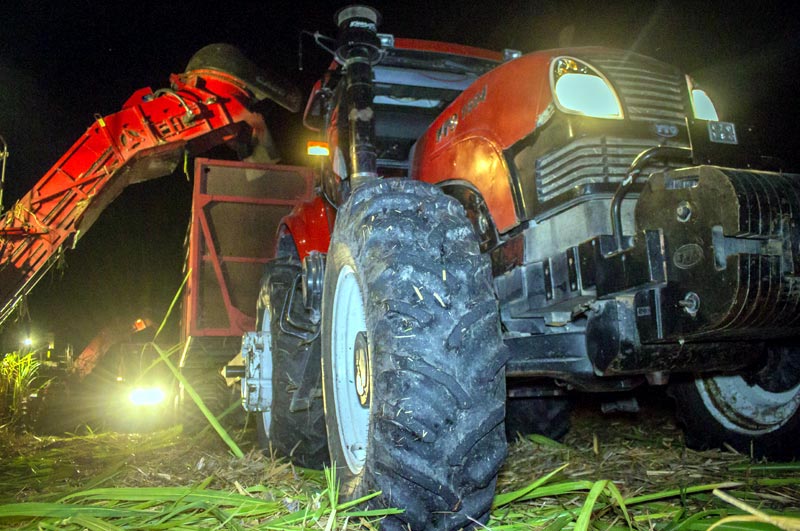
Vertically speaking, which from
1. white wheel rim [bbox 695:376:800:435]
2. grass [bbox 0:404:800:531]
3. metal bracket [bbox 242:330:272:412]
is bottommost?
grass [bbox 0:404:800:531]

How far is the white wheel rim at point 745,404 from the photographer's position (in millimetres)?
2633

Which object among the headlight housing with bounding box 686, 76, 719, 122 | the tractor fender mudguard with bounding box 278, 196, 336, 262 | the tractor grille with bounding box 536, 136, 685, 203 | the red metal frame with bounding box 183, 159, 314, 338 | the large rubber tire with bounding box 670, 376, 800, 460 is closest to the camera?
the tractor grille with bounding box 536, 136, 685, 203

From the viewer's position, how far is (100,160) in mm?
5750

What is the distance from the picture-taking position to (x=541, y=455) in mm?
3348

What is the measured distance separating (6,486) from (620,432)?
377cm

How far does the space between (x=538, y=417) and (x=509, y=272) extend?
184 cm

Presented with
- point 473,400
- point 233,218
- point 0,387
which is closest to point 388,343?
point 473,400

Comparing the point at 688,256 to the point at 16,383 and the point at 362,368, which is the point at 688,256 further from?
the point at 16,383

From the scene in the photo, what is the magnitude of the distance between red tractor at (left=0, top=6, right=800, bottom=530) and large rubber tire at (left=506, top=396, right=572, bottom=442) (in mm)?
743

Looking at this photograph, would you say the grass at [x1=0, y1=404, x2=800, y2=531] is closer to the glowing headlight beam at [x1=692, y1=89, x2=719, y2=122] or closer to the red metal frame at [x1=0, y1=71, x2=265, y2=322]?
the glowing headlight beam at [x1=692, y1=89, x2=719, y2=122]

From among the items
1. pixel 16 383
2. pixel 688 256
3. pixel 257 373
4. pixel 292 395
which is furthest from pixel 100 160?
pixel 688 256

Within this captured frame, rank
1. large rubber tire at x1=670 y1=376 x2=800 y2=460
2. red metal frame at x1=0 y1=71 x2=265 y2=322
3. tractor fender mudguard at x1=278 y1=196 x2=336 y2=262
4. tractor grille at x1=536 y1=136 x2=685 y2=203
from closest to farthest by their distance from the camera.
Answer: tractor grille at x1=536 y1=136 x2=685 y2=203 → large rubber tire at x1=670 y1=376 x2=800 y2=460 → tractor fender mudguard at x1=278 y1=196 x2=336 y2=262 → red metal frame at x1=0 y1=71 x2=265 y2=322

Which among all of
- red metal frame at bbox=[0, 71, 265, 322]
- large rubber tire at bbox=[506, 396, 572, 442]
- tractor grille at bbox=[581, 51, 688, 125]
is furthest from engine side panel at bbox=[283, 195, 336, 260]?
tractor grille at bbox=[581, 51, 688, 125]

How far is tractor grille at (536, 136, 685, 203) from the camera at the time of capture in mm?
2119
